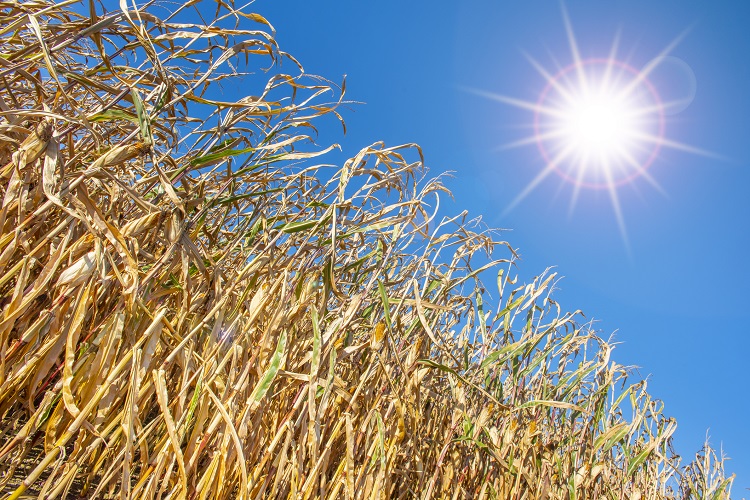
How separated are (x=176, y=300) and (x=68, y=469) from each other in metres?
0.44

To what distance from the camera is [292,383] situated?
1153 mm

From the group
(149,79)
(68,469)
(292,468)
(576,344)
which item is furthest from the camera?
(576,344)

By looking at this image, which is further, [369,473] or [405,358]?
[405,358]

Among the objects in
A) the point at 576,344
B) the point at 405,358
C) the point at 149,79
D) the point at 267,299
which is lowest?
the point at 267,299

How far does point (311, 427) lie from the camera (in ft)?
3.14

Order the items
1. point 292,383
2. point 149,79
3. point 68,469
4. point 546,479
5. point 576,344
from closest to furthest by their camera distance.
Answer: point 68,469 < point 292,383 < point 149,79 < point 546,479 < point 576,344

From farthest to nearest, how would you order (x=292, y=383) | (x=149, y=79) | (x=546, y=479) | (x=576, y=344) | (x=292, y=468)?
1. (x=576, y=344)
2. (x=546, y=479)
3. (x=149, y=79)
4. (x=292, y=383)
5. (x=292, y=468)

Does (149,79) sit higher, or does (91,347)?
(149,79)

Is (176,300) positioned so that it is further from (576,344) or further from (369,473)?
(576,344)

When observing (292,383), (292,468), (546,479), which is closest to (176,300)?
(292,383)

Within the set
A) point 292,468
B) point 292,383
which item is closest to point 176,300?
point 292,383

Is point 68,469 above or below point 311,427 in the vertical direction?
below

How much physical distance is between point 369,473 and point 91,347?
0.70 meters

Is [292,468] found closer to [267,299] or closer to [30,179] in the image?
[267,299]
